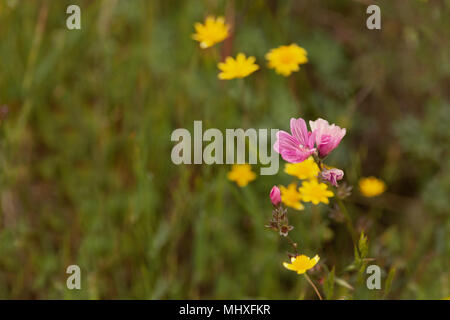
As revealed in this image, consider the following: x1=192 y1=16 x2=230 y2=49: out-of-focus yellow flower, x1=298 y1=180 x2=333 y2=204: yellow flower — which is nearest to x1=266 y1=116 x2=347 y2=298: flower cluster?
x1=298 y1=180 x2=333 y2=204: yellow flower

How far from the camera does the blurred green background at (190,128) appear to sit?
152 centimetres

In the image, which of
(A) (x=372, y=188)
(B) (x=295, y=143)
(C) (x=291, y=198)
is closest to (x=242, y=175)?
(C) (x=291, y=198)

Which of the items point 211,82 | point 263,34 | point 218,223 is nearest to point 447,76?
point 263,34

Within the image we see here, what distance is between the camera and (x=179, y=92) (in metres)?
1.88

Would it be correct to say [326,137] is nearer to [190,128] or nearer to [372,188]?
[372,188]

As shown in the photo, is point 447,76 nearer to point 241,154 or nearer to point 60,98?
point 241,154

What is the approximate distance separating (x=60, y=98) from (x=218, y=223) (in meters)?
0.74

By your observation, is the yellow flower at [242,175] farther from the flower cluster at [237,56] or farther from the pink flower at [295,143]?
the pink flower at [295,143]

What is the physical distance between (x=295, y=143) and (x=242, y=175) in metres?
0.53

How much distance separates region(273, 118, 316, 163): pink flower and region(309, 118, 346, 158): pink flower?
0.01 metres

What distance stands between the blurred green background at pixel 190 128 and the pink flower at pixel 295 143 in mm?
447

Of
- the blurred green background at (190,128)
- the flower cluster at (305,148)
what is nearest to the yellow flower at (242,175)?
the blurred green background at (190,128)

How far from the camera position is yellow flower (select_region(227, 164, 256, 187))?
144 centimetres

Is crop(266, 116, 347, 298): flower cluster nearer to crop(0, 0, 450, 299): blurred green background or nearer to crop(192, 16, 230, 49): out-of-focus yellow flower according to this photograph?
crop(0, 0, 450, 299): blurred green background
